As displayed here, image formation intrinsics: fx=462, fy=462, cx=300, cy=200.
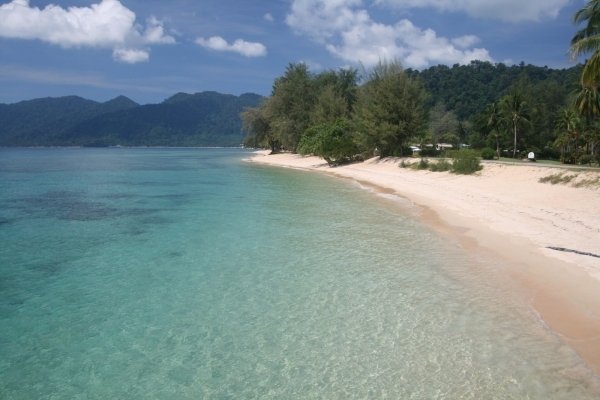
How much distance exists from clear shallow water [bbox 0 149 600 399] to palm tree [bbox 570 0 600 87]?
10072 millimetres

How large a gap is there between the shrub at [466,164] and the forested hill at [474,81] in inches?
3315

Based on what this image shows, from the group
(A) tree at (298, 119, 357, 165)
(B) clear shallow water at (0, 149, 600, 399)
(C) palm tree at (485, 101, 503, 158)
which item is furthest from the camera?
(C) palm tree at (485, 101, 503, 158)

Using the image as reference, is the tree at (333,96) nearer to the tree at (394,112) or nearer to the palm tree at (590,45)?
the tree at (394,112)

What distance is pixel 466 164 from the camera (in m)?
37.0

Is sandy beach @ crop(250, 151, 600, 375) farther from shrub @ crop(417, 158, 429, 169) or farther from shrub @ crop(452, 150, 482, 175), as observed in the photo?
shrub @ crop(417, 158, 429, 169)

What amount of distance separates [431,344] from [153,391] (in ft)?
16.2

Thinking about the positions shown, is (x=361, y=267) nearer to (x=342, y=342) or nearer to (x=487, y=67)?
(x=342, y=342)

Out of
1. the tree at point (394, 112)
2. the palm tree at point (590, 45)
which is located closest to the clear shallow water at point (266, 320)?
the palm tree at point (590, 45)

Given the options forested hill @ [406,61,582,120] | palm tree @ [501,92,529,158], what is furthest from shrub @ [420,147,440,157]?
forested hill @ [406,61,582,120]

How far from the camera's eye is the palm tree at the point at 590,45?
19.7 metres

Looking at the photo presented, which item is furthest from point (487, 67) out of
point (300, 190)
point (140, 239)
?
point (140, 239)

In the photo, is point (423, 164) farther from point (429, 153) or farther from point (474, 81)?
point (474, 81)

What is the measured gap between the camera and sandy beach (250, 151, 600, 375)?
380 inches

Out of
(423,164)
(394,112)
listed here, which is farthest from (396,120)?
(423,164)
